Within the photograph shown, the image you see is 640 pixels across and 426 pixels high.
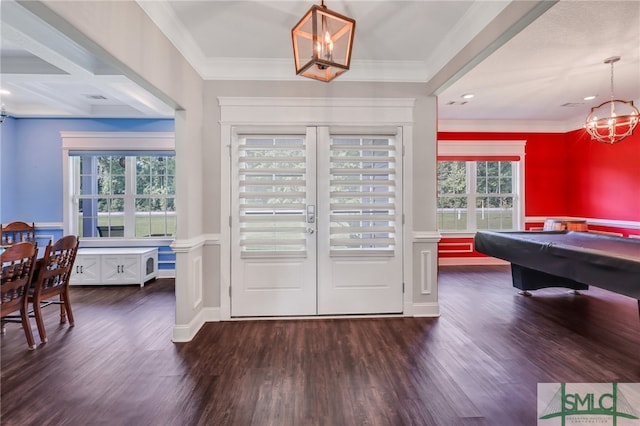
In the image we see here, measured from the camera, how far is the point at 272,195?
336cm

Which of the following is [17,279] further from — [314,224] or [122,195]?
[122,195]

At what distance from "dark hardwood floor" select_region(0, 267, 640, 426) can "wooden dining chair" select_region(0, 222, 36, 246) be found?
2083mm

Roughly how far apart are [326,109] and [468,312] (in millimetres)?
2845

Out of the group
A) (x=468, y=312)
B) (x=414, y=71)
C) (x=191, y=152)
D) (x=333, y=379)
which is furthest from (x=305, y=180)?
(x=468, y=312)

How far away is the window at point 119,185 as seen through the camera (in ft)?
16.6

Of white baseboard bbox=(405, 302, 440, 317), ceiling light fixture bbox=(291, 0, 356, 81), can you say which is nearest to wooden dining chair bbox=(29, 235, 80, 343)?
ceiling light fixture bbox=(291, 0, 356, 81)

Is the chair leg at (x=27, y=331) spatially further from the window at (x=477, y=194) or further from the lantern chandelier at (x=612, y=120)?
the window at (x=477, y=194)

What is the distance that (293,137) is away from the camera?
3396 mm

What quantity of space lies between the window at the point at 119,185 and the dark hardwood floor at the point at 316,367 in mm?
1936

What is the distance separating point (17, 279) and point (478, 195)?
6896 millimetres

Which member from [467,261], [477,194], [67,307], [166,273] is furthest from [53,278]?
[477,194]

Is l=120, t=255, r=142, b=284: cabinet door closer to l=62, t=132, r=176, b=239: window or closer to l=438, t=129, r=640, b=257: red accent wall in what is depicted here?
l=62, t=132, r=176, b=239: window

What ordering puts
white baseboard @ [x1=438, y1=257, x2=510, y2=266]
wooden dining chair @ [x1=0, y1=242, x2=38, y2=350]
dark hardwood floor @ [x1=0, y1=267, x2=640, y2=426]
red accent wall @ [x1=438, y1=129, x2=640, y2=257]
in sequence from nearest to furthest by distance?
dark hardwood floor @ [x1=0, y1=267, x2=640, y2=426]
wooden dining chair @ [x1=0, y1=242, x2=38, y2=350]
red accent wall @ [x1=438, y1=129, x2=640, y2=257]
white baseboard @ [x1=438, y1=257, x2=510, y2=266]

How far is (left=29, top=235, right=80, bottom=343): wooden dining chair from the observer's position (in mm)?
2885
